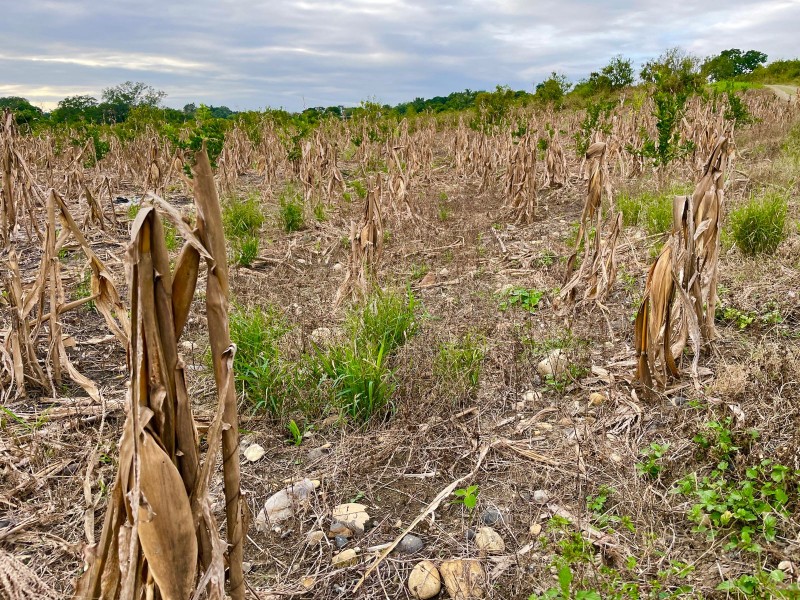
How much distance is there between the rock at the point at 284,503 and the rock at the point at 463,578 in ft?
2.09

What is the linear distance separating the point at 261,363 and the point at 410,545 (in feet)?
4.78

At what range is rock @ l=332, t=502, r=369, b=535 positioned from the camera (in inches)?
80.1

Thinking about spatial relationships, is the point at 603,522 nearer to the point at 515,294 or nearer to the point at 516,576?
→ the point at 516,576

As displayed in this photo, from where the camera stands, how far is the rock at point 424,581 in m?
1.73

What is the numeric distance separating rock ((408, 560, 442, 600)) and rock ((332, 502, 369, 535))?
0.99ft

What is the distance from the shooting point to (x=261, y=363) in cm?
301

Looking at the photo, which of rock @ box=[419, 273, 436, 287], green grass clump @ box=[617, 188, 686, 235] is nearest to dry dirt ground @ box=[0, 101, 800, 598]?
Answer: rock @ box=[419, 273, 436, 287]

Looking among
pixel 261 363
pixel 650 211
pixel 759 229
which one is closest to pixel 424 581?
pixel 261 363

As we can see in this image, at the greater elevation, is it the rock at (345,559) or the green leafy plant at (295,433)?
the green leafy plant at (295,433)

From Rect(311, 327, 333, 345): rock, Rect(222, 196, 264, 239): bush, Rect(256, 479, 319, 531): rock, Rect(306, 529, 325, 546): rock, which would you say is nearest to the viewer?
Rect(306, 529, 325, 546): rock

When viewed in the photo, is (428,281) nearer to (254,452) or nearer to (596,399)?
(596,399)

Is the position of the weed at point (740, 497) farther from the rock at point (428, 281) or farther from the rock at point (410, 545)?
the rock at point (428, 281)

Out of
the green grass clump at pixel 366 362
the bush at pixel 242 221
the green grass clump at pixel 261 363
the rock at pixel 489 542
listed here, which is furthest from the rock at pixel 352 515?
the bush at pixel 242 221

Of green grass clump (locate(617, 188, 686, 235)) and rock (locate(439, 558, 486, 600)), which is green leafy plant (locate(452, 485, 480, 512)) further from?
green grass clump (locate(617, 188, 686, 235))
